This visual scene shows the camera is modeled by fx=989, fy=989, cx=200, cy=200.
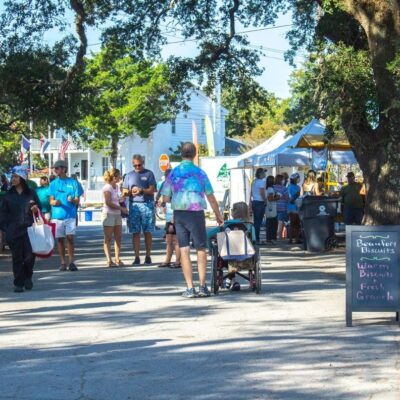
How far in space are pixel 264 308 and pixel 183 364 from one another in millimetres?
3220

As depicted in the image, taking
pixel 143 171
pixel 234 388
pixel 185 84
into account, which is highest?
pixel 185 84

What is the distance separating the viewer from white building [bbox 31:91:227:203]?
67500 mm

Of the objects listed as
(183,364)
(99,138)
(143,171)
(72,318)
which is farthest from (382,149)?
(99,138)

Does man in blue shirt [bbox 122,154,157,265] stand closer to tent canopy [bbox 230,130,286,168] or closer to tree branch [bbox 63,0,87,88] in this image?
tree branch [bbox 63,0,87,88]

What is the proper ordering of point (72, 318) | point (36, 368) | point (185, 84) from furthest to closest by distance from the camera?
point (185, 84)
point (72, 318)
point (36, 368)

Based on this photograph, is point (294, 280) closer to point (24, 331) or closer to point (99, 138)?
point (24, 331)

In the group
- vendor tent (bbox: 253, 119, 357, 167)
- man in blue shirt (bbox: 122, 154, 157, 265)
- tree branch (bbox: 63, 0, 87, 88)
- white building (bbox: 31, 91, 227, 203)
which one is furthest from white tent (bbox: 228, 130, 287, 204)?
white building (bbox: 31, 91, 227, 203)

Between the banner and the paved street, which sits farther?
→ the banner

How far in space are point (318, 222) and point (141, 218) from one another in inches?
196

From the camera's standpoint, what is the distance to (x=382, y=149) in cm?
1797

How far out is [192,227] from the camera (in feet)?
39.6

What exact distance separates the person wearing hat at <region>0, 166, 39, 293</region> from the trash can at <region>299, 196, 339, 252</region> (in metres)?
8.35

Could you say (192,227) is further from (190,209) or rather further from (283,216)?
(283,216)

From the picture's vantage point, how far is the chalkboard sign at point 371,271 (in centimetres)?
931
